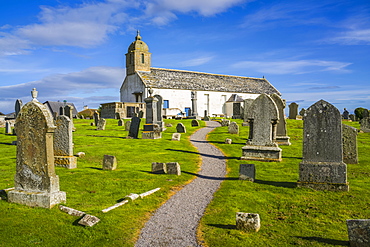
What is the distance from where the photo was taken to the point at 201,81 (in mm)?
59594

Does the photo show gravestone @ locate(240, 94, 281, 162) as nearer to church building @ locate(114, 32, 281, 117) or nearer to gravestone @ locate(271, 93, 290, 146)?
gravestone @ locate(271, 93, 290, 146)

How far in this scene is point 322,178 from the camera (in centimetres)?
983

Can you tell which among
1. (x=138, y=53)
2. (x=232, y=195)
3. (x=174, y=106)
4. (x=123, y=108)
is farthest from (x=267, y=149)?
(x=138, y=53)

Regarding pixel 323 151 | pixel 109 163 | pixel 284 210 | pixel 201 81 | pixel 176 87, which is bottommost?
pixel 284 210

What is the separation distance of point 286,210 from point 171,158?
8.81m

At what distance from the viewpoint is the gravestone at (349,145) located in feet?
46.4

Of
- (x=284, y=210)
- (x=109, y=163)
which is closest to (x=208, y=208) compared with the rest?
(x=284, y=210)

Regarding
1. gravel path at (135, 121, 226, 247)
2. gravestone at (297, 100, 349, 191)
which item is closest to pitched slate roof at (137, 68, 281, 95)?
gravel path at (135, 121, 226, 247)

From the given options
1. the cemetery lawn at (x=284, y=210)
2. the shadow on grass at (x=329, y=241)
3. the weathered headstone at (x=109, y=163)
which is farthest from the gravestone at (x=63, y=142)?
the shadow on grass at (x=329, y=241)

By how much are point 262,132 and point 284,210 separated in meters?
7.40

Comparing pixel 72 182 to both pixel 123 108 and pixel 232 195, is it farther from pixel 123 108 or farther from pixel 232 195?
pixel 123 108

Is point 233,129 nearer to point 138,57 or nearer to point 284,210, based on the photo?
point 284,210

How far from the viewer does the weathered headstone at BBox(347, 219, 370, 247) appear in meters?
5.66

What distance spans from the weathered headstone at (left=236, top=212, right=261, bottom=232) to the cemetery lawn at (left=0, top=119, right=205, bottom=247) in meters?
2.32
